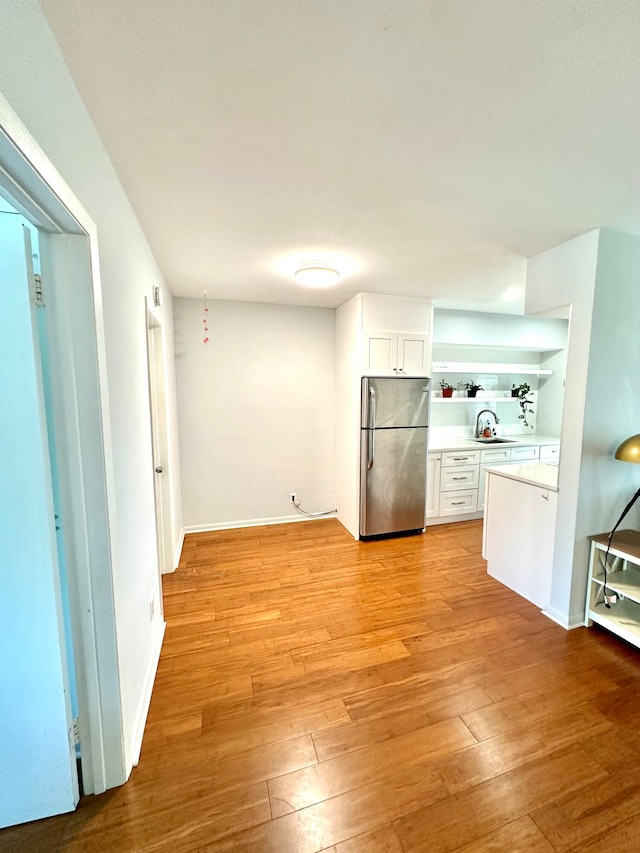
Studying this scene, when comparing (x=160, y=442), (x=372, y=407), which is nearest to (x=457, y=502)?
(x=372, y=407)

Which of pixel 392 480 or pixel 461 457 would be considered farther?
pixel 461 457

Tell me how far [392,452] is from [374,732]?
2315mm

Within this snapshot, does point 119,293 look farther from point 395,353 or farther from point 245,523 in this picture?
point 245,523

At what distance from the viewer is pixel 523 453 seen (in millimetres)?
4188

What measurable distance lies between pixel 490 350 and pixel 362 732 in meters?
4.37

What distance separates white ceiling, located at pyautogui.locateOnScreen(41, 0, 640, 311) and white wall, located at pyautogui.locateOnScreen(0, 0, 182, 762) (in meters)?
0.10

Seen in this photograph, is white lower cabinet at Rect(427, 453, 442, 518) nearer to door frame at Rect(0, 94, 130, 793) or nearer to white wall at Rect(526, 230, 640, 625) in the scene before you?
white wall at Rect(526, 230, 640, 625)

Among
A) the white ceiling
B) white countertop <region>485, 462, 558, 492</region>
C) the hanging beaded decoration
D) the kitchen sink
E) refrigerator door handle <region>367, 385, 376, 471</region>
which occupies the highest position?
the white ceiling

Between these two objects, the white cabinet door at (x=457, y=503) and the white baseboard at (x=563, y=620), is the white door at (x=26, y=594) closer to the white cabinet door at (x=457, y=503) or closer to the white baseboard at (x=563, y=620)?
the white baseboard at (x=563, y=620)

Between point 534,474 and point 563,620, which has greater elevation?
point 534,474

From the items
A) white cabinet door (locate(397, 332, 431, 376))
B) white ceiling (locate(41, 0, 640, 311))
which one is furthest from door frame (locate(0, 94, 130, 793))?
white cabinet door (locate(397, 332, 431, 376))

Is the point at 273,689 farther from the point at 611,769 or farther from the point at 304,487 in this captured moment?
the point at 304,487

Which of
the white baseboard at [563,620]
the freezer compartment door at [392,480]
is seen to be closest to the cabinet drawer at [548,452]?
the freezer compartment door at [392,480]

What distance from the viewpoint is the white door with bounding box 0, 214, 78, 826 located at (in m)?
1.03
